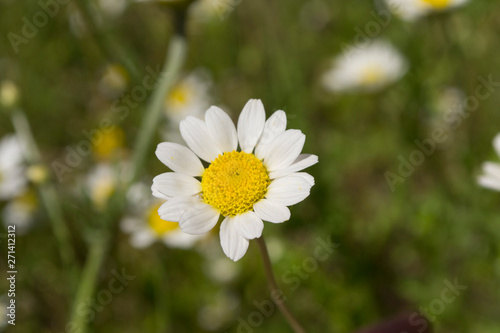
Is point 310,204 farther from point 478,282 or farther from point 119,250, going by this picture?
point 119,250

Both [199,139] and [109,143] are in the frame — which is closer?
[199,139]

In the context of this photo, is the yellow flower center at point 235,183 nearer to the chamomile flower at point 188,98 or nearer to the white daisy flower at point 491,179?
the white daisy flower at point 491,179

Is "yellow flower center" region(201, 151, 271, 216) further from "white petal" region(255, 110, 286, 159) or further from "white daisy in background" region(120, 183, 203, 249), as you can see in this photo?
"white daisy in background" region(120, 183, 203, 249)

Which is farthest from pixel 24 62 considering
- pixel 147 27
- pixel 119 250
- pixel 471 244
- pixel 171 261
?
pixel 471 244

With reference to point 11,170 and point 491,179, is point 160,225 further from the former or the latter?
point 491,179

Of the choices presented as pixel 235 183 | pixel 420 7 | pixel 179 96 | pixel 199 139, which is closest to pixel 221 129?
pixel 199 139

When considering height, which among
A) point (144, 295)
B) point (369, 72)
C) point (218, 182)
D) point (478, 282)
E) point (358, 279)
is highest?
point (218, 182)

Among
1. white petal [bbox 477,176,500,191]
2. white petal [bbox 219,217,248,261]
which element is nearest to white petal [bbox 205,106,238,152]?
white petal [bbox 219,217,248,261]
